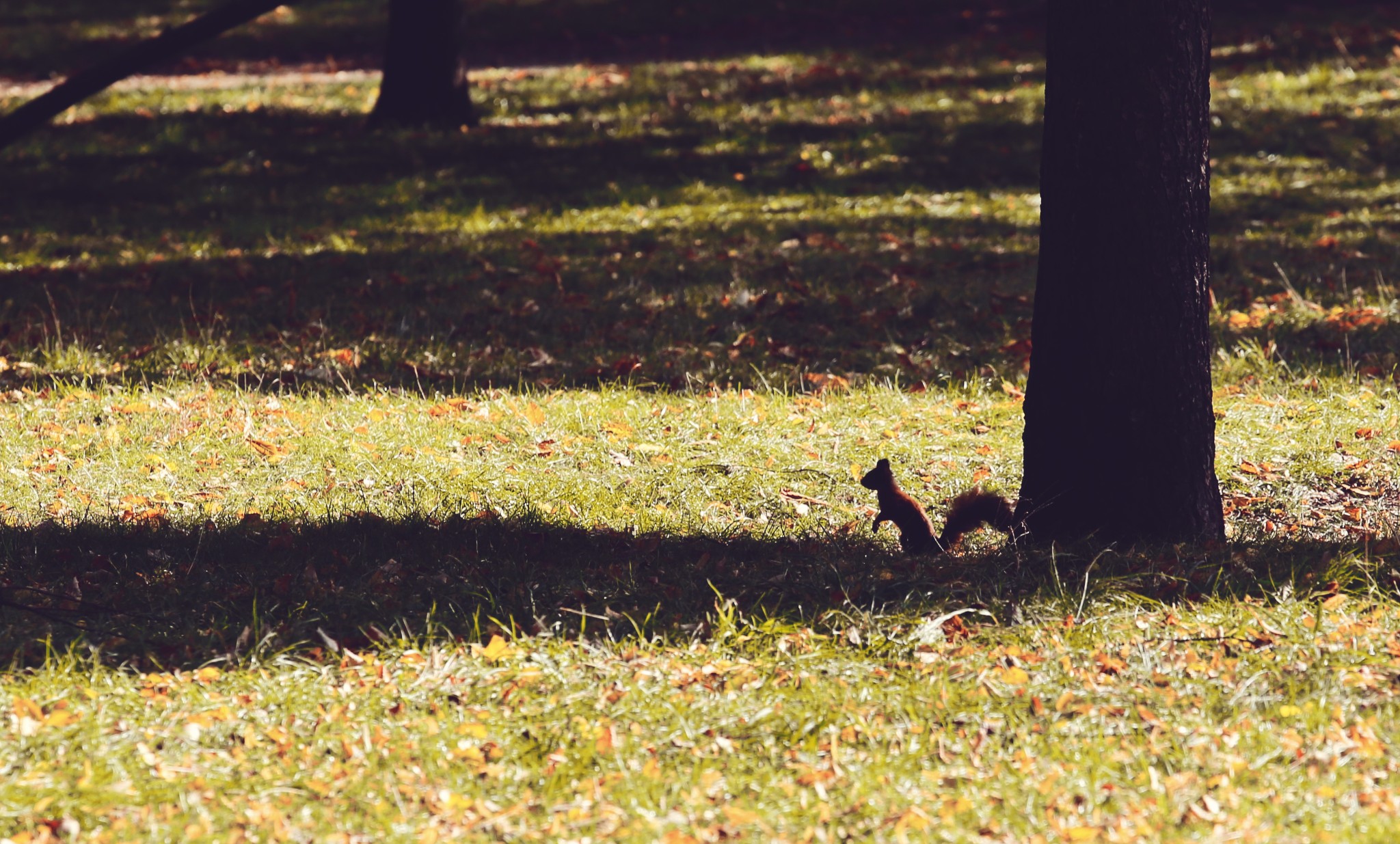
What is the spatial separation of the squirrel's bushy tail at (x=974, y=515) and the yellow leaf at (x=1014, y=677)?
39.8 inches

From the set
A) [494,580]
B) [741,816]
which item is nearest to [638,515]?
[494,580]

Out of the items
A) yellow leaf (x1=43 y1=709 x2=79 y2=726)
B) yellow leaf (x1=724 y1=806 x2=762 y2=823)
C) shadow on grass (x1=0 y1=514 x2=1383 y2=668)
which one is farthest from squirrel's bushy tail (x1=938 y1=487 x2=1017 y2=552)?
yellow leaf (x1=43 y1=709 x2=79 y2=726)

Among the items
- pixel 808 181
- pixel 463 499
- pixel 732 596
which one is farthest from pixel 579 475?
pixel 808 181

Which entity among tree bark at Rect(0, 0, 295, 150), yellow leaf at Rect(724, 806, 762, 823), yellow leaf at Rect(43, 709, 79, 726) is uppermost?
tree bark at Rect(0, 0, 295, 150)

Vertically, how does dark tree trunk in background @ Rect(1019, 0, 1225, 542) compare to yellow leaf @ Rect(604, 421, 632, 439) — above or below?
above

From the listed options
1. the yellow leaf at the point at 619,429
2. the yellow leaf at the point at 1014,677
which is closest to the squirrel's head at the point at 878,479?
the yellow leaf at the point at 1014,677

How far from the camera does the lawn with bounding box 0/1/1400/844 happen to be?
3.10 meters

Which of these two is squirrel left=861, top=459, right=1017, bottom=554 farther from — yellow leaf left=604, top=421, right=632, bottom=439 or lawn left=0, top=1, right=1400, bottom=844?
yellow leaf left=604, top=421, right=632, bottom=439

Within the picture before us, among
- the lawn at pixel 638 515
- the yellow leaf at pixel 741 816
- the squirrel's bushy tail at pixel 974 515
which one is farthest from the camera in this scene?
the squirrel's bushy tail at pixel 974 515

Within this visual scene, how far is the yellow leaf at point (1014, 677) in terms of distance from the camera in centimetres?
350

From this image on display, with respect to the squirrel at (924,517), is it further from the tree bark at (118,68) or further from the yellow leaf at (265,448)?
the tree bark at (118,68)

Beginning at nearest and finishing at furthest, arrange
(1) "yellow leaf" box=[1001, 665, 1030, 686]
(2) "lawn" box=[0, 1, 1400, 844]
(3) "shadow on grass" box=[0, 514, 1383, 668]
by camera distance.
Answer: (2) "lawn" box=[0, 1, 1400, 844]
(1) "yellow leaf" box=[1001, 665, 1030, 686]
(3) "shadow on grass" box=[0, 514, 1383, 668]

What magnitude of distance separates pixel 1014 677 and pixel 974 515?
42.7 inches

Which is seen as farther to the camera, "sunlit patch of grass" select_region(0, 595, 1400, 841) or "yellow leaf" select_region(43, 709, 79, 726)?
"yellow leaf" select_region(43, 709, 79, 726)
